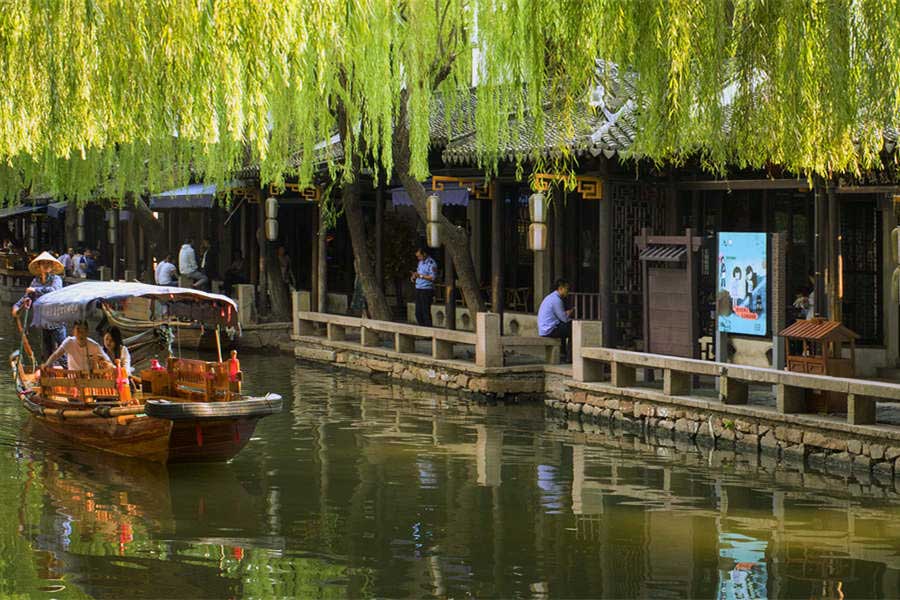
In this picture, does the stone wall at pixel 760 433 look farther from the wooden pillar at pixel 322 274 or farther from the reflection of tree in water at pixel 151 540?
the wooden pillar at pixel 322 274

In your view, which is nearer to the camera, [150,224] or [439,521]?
[439,521]

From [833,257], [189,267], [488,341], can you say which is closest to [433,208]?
[488,341]

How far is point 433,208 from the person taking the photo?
21688mm

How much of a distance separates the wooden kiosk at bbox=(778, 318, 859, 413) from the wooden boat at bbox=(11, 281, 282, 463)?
18.4ft

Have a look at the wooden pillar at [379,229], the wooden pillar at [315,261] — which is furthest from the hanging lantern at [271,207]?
the wooden pillar at [379,229]

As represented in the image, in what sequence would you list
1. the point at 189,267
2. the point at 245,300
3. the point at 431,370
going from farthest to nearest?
the point at 189,267 → the point at 245,300 → the point at 431,370

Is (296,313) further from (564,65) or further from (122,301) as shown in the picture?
(564,65)

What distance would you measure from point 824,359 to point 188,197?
19.2m

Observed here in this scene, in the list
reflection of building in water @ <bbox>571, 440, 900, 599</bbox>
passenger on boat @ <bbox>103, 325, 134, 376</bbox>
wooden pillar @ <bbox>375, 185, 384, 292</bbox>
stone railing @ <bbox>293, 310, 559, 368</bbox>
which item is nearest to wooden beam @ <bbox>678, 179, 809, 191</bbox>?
stone railing @ <bbox>293, 310, 559, 368</bbox>

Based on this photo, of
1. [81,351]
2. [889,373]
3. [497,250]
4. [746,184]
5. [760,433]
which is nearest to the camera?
[760,433]

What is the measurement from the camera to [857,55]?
11.4 metres

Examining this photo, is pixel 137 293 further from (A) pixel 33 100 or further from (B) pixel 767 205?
(B) pixel 767 205

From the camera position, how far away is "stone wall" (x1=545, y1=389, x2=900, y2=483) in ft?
46.2

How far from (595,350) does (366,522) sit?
6.52m
